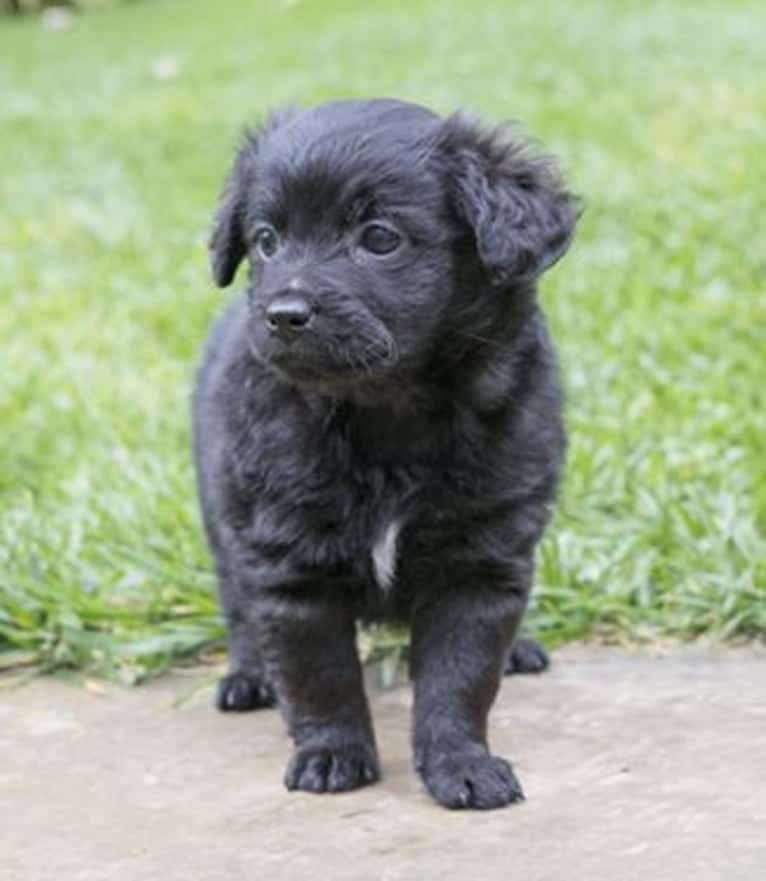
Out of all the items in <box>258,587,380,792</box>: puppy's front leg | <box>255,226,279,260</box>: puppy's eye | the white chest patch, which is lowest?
<box>258,587,380,792</box>: puppy's front leg

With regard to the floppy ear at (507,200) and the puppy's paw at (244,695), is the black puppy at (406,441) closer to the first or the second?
the floppy ear at (507,200)

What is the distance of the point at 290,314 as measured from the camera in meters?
3.14

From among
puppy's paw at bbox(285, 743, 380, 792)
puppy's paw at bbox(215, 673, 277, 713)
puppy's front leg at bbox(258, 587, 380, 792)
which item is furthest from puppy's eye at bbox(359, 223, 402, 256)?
puppy's paw at bbox(215, 673, 277, 713)

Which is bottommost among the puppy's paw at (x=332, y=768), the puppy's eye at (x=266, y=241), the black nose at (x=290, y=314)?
the puppy's paw at (x=332, y=768)

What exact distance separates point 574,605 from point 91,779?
1.29 metres

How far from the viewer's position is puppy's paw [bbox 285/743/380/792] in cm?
341

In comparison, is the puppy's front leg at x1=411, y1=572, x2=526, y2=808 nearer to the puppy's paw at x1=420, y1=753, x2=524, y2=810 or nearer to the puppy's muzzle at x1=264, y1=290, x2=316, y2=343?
the puppy's paw at x1=420, y1=753, x2=524, y2=810

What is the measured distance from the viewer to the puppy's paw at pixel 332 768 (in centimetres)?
341

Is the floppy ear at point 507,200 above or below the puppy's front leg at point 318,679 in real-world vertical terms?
above

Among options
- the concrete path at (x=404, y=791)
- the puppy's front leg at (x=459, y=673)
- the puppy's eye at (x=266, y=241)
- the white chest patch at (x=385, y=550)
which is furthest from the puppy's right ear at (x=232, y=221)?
the concrete path at (x=404, y=791)

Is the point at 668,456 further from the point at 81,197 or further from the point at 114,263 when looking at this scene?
the point at 81,197

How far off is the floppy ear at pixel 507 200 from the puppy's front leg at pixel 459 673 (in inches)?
23.6

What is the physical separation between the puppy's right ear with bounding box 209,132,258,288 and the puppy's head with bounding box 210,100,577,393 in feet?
0.31

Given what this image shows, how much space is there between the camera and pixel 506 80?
12.8 m
